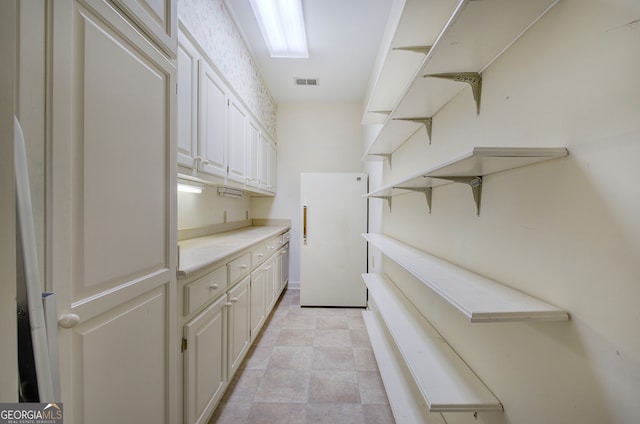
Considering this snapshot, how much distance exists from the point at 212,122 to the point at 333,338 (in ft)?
7.03

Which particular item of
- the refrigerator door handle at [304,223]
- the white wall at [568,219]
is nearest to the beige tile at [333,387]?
the white wall at [568,219]

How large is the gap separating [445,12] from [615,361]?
1.14 meters

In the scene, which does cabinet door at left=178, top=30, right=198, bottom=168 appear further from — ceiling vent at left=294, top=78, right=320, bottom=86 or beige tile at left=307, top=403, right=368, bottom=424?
ceiling vent at left=294, top=78, right=320, bottom=86

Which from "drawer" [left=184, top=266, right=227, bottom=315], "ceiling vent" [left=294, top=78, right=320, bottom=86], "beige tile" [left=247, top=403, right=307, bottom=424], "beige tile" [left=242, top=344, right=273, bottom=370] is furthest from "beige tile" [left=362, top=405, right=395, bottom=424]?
"ceiling vent" [left=294, top=78, right=320, bottom=86]

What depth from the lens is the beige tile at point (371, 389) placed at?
1730 mm

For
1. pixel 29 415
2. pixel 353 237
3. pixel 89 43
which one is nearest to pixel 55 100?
pixel 89 43

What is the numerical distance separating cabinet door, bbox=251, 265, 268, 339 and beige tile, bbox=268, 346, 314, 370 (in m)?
0.25

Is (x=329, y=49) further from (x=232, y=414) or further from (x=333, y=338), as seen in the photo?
(x=232, y=414)

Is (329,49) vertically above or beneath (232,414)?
above

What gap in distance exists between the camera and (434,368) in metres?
1.03

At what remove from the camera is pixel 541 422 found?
685mm

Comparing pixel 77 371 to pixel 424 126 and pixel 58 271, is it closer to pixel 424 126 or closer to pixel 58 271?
pixel 58 271

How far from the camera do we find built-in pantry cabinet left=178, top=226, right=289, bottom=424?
1224 millimetres

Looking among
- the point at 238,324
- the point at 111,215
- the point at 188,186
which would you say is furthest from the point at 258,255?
the point at 111,215
